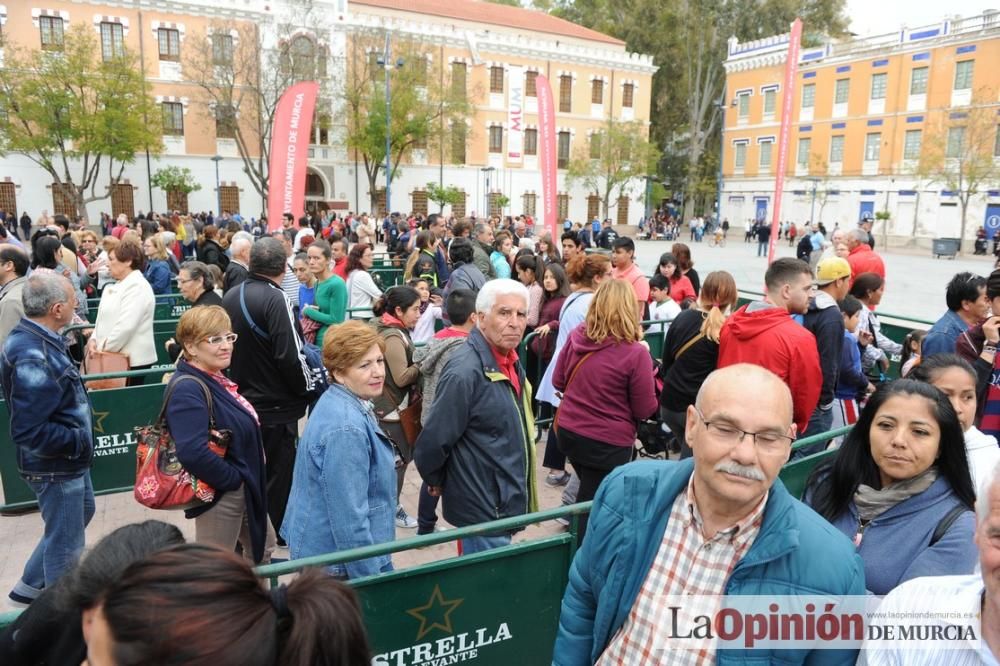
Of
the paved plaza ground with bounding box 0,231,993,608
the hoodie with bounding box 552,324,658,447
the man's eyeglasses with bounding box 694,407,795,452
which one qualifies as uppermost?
the man's eyeglasses with bounding box 694,407,795,452

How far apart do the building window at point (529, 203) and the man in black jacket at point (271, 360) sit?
4257 centimetres

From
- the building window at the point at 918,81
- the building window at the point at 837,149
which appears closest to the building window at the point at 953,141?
the building window at the point at 918,81

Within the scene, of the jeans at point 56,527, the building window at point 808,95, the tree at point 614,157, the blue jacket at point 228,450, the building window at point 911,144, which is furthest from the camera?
the building window at point 808,95

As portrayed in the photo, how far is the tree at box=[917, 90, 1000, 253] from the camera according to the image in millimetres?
34250

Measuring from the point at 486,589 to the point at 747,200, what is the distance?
51539 millimetres

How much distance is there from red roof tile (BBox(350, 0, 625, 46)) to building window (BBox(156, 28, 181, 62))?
39.5 feet

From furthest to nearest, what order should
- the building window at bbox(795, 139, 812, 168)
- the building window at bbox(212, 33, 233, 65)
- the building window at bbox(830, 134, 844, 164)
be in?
the building window at bbox(795, 139, 812, 168), the building window at bbox(830, 134, 844, 164), the building window at bbox(212, 33, 233, 65)

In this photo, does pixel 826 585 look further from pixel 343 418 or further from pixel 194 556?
pixel 343 418

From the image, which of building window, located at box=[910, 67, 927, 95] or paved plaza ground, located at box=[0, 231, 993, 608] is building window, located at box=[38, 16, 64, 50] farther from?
building window, located at box=[910, 67, 927, 95]

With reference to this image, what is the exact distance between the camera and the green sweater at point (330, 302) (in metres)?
6.29

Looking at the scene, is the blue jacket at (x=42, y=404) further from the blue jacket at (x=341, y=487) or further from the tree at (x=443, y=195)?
the tree at (x=443, y=195)

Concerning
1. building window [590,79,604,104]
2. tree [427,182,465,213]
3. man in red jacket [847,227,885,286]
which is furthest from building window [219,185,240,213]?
man in red jacket [847,227,885,286]

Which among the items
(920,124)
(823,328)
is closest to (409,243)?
(823,328)

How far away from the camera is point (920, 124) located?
4038cm
